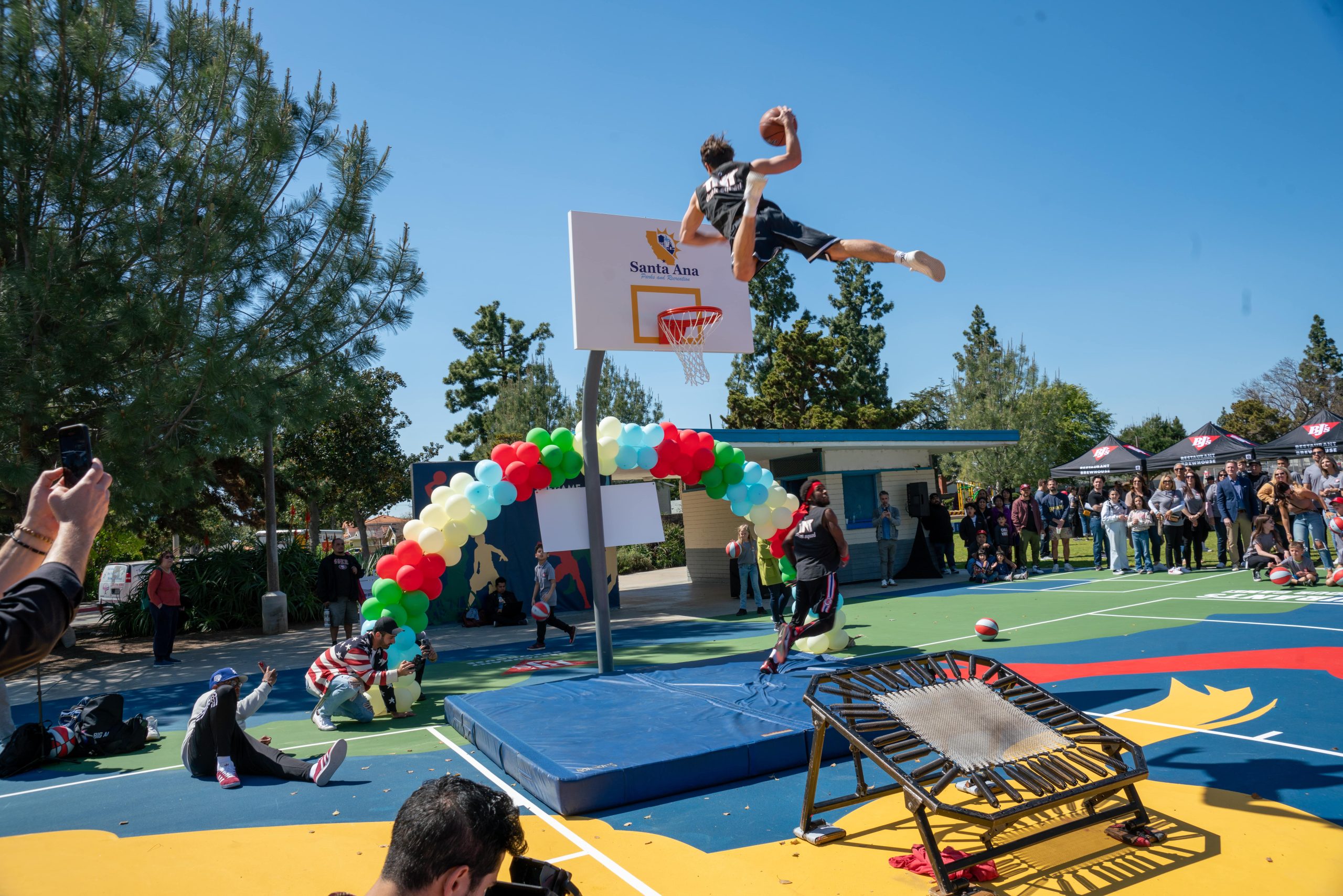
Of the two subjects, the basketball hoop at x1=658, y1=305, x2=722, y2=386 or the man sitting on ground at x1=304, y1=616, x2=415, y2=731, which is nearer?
the man sitting on ground at x1=304, y1=616, x2=415, y2=731

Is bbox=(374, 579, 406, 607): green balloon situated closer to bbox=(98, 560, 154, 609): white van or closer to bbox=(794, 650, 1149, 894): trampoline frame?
bbox=(794, 650, 1149, 894): trampoline frame

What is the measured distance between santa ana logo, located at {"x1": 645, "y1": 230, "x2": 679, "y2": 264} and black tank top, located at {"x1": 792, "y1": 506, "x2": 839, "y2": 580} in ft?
→ 10.7

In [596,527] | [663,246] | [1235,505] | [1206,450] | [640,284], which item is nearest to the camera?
[640,284]

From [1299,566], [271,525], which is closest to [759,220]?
[1299,566]

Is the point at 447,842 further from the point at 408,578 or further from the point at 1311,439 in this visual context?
the point at 1311,439

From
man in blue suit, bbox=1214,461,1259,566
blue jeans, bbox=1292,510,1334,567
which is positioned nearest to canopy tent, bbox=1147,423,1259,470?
man in blue suit, bbox=1214,461,1259,566

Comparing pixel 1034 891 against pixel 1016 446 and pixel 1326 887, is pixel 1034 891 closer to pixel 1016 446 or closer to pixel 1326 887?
pixel 1326 887

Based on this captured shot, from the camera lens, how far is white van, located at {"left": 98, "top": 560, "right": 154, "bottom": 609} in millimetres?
19297

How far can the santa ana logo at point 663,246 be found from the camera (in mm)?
9320

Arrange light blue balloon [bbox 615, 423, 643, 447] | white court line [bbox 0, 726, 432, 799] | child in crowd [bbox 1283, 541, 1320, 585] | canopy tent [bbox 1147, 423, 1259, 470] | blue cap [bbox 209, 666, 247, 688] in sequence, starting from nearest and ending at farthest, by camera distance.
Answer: blue cap [bbox 209, 666, 247, 688] < white court line [bbox 0, 726, 432, 799] < light blue balloon [bbox 615, 423, 643, 447] < child in crowd [bbox 1283, 541, 1320, 585] < canopy tent [bbox 1147, 423, 1259, 470]

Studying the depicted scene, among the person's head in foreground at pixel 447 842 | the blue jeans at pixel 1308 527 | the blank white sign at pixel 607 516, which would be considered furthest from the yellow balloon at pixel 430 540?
the blue jeans at pixel 1308 527

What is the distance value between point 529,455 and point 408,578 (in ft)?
6.56

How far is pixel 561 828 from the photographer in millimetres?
5246

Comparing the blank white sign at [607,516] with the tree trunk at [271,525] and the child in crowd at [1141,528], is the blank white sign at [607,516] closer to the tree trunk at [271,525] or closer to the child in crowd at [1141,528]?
the tree trunk at [271,525]
